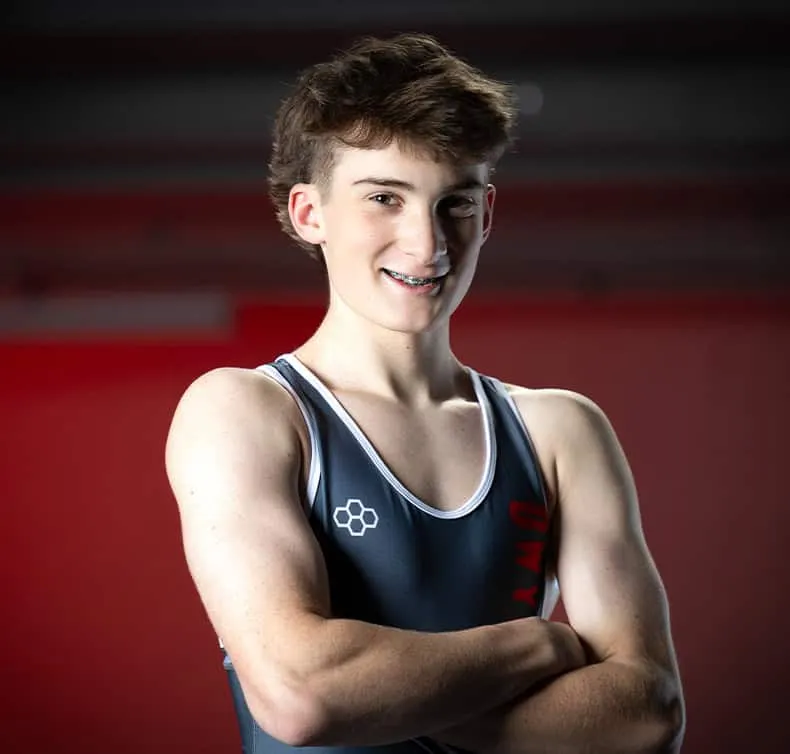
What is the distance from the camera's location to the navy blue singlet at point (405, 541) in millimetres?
1646

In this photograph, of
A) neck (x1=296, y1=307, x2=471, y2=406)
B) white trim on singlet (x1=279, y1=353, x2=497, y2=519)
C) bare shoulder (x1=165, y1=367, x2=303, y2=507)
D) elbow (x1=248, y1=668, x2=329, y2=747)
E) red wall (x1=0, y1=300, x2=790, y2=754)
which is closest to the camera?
elbow (x1=248, y1=668, x2=329, y2=747)

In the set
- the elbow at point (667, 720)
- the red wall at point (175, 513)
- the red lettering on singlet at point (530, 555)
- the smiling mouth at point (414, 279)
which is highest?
the smiling mouth at point (414, 279)

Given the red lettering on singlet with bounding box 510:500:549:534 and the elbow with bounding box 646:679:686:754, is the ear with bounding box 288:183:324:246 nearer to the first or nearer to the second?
the red lettering on singlet with bounding box 510:500:549:534

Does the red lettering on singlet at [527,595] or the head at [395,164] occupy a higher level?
the head at [395,164]

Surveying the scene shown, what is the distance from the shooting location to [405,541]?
166 centimetres

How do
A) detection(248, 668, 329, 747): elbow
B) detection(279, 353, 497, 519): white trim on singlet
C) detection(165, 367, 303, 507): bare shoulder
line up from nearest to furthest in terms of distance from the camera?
1. detection(248, 668, 329, 747): elbow
2. detection(165, 367, 303, 507): bare shoulder
3. detection(279, 353, 497, 519): white trim on singlet

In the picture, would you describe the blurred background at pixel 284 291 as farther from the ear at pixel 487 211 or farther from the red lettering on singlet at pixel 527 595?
the red lettering on singlet at pixel 527 595

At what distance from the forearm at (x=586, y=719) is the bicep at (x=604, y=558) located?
0.16 feet

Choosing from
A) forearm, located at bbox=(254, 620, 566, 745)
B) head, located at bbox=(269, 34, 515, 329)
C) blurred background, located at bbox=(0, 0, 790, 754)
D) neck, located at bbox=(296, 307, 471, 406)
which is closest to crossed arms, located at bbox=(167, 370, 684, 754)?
forearm, located at bbox=(254, 620, 566, 745)

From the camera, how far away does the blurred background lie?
427 cm

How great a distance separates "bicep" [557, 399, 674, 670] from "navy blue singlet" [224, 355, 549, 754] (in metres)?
0.04

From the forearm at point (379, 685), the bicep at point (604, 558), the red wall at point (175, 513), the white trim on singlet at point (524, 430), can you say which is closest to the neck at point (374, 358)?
the white trim on singlet at point (524, 430)

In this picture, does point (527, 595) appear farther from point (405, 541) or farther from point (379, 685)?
point (379, 685)

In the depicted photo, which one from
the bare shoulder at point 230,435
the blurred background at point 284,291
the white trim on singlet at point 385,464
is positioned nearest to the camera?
the bare shoulder at point 230,435
